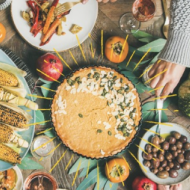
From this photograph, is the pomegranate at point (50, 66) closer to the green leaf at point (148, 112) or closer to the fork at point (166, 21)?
the green leaf at point (148, 112)

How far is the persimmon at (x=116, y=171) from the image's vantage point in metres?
1.82

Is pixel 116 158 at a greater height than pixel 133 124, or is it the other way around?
pixel 133 124

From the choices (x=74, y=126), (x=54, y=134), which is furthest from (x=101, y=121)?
(x=54, y=134)

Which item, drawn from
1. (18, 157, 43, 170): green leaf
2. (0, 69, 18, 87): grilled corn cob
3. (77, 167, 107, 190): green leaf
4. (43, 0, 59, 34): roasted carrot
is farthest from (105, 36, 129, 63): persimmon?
(18, 157, 43, 170): green leaf

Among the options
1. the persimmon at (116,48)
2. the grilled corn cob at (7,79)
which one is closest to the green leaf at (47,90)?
the grilled corn cob at (7,79)

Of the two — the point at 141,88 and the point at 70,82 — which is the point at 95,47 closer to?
the point at 70,82

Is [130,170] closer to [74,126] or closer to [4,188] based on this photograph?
[74,126]

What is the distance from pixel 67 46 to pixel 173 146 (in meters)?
0.95

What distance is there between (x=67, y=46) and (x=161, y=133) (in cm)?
84

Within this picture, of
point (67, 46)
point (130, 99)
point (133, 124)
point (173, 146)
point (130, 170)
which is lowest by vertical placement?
point (130, 170)

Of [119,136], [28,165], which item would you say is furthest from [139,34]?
[28,165]

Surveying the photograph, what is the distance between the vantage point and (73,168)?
6.20 feet

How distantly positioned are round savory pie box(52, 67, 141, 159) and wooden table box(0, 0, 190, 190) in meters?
0.11

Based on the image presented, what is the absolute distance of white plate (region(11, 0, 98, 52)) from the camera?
1822mm
